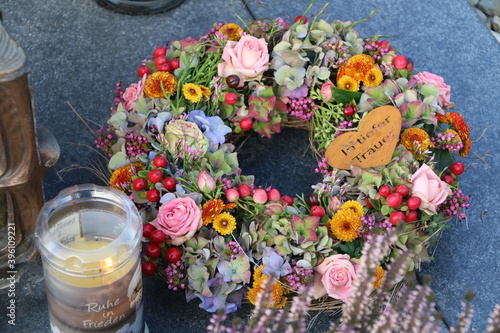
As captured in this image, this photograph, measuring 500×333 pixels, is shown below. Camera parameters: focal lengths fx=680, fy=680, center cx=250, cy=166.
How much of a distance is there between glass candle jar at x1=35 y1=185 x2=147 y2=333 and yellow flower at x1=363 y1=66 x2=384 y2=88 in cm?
83

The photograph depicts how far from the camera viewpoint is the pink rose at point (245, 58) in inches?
74.4

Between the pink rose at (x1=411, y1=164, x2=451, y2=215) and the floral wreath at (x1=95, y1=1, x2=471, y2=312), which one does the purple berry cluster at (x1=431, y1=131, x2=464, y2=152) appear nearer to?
the floral wreath at (x1=95, y1=1, x2=471, y2=312)

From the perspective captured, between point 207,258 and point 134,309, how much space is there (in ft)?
0.76

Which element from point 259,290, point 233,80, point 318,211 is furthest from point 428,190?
point 233,80

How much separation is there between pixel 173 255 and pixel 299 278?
311mm

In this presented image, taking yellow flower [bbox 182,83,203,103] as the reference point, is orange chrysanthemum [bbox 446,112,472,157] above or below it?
above

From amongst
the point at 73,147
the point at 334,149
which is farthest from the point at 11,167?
the point at 334,149

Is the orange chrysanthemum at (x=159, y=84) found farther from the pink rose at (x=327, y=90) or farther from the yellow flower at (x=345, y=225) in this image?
the yellow flower at (x=345, y=225)

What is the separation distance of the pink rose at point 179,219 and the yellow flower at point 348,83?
58cm

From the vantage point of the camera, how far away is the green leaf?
191 cm

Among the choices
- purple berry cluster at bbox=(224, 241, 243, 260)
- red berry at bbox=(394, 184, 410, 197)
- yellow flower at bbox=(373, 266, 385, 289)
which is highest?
red berry at bbox=(394, 184, 410, 197)

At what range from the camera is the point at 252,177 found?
181cm

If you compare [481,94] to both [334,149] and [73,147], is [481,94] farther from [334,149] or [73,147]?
[73,147]

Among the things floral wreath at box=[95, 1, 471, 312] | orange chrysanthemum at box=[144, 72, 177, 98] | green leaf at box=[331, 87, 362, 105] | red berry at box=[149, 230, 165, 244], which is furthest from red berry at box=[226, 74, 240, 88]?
red berry at box=[149, 230, 165, 244]
